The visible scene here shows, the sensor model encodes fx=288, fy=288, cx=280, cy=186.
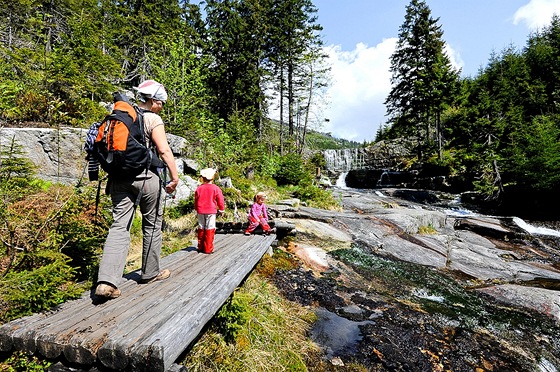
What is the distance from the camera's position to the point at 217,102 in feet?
110

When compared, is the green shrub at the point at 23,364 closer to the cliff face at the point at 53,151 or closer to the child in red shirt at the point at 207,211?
the child in red shirt at the point at 207,211

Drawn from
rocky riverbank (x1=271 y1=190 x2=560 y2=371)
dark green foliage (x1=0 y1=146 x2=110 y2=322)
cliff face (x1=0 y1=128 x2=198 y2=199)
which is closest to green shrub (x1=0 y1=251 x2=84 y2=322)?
dark green foliage (x1=0 y1=146 x2=110 y2=322)

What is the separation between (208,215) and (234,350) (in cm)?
264

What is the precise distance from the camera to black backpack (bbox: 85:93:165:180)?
303cm

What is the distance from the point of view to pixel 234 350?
3.19 metres

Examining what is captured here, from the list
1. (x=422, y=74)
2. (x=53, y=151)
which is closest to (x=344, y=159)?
(x=422, y=74)

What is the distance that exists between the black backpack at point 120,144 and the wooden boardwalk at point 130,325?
1.39 m

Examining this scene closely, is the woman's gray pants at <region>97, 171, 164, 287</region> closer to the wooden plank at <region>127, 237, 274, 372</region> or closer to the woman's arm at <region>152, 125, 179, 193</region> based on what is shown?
the woman's arm at <region>152, 125, 179, 193</region>

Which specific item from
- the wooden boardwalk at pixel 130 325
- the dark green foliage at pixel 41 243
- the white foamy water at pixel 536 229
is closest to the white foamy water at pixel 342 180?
the white foamy water at pixel 536 229

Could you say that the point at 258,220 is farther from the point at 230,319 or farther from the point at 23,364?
the point at 23,364

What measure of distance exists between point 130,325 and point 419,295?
577 centimetres

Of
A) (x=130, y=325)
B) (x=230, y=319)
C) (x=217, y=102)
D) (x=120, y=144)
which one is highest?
(x=217, y=102)

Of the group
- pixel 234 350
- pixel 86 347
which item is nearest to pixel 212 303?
pixel 234 350

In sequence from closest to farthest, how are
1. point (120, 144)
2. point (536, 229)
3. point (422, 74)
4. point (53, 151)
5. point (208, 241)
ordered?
point (120, 144) → point (208, 241) → point (53, 151) → point (536, 229) → point (422, 74)
